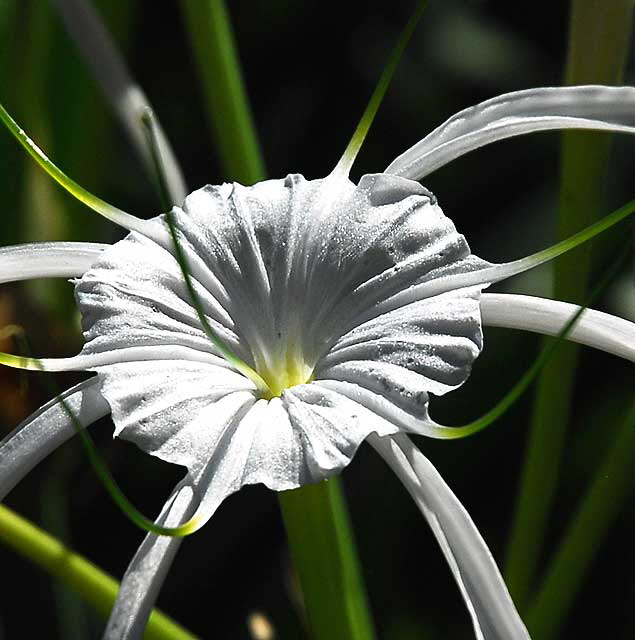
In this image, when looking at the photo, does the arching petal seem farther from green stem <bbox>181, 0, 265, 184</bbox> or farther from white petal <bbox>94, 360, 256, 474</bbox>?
green stem <bbox>181, 0, 265, 184</bbox>

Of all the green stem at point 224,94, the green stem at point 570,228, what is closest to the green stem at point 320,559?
the green stem at point 570,228

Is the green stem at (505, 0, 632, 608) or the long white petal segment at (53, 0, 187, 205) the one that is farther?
the long white petal segment at (53, 0, 187, 205)

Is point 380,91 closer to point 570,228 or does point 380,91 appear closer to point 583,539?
point 570,228

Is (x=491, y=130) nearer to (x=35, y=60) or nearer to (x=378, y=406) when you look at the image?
(x=378, y=406)

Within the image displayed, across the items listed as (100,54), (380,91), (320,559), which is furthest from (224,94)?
(320,559)

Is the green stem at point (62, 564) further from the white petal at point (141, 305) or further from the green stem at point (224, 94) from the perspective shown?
the green stem at point (224, 94)

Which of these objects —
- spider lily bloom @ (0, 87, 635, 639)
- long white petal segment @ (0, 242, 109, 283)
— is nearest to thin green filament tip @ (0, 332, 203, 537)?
spider lily bloom @ (0, 87, 635, 639)
